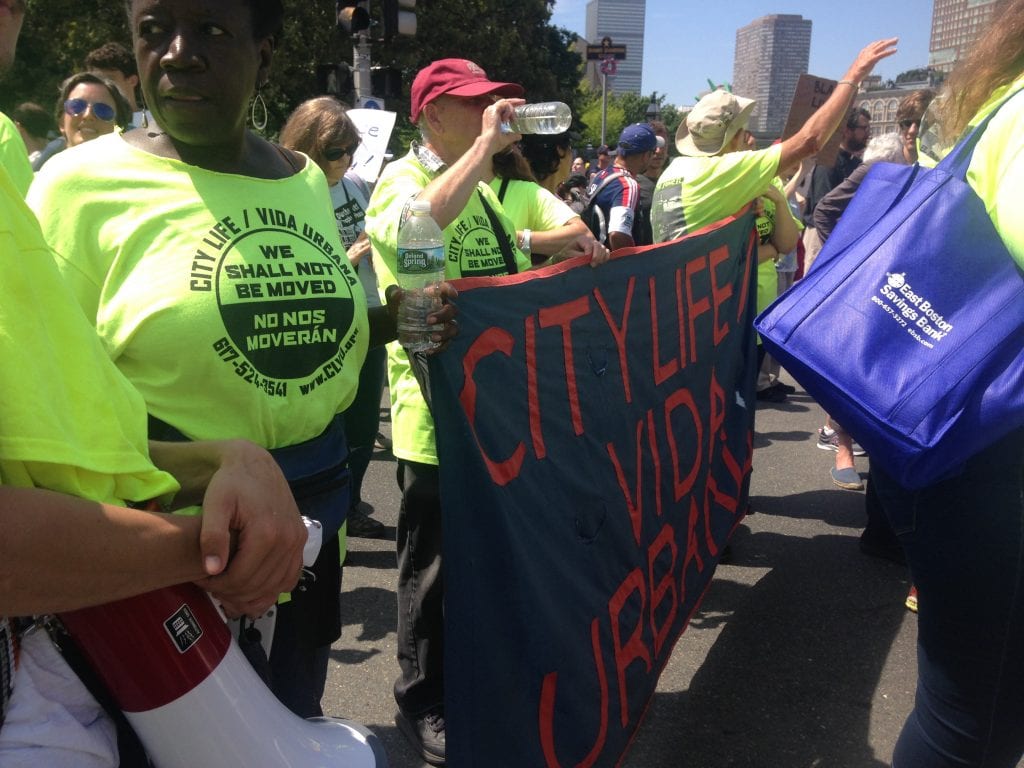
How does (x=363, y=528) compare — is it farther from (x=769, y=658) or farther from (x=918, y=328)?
(x=918, y=328)

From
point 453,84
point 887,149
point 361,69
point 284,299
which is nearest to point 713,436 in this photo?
point 453,84

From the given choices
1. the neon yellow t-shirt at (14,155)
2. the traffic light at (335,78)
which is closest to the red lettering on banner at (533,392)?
the neon yellow t-shirt at (14,155)

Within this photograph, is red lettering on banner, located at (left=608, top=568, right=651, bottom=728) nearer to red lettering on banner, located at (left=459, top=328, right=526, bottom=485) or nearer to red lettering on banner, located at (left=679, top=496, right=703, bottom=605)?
red lettering on banner, located at (left=679, top=496, right=703, bottom=605)

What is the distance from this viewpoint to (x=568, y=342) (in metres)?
2.09

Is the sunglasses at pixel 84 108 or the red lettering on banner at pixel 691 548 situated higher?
the sunglasses at pixel 84 108

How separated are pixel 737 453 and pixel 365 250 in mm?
1884

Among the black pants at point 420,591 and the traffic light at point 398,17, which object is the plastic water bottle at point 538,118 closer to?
the black pants at point 420,591

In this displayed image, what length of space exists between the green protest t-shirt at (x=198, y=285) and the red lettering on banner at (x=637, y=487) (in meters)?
0.90

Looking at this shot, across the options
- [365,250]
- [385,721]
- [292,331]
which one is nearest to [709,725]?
[385,721]

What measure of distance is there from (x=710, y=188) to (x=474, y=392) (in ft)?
6.91

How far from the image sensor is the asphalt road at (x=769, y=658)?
2570 mm

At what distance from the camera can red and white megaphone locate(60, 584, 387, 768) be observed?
34.1 inches

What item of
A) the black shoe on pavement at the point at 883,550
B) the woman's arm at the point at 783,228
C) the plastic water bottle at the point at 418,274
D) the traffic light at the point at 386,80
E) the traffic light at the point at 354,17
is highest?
the traffic light at the point at 354,17

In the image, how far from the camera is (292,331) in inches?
57.7
